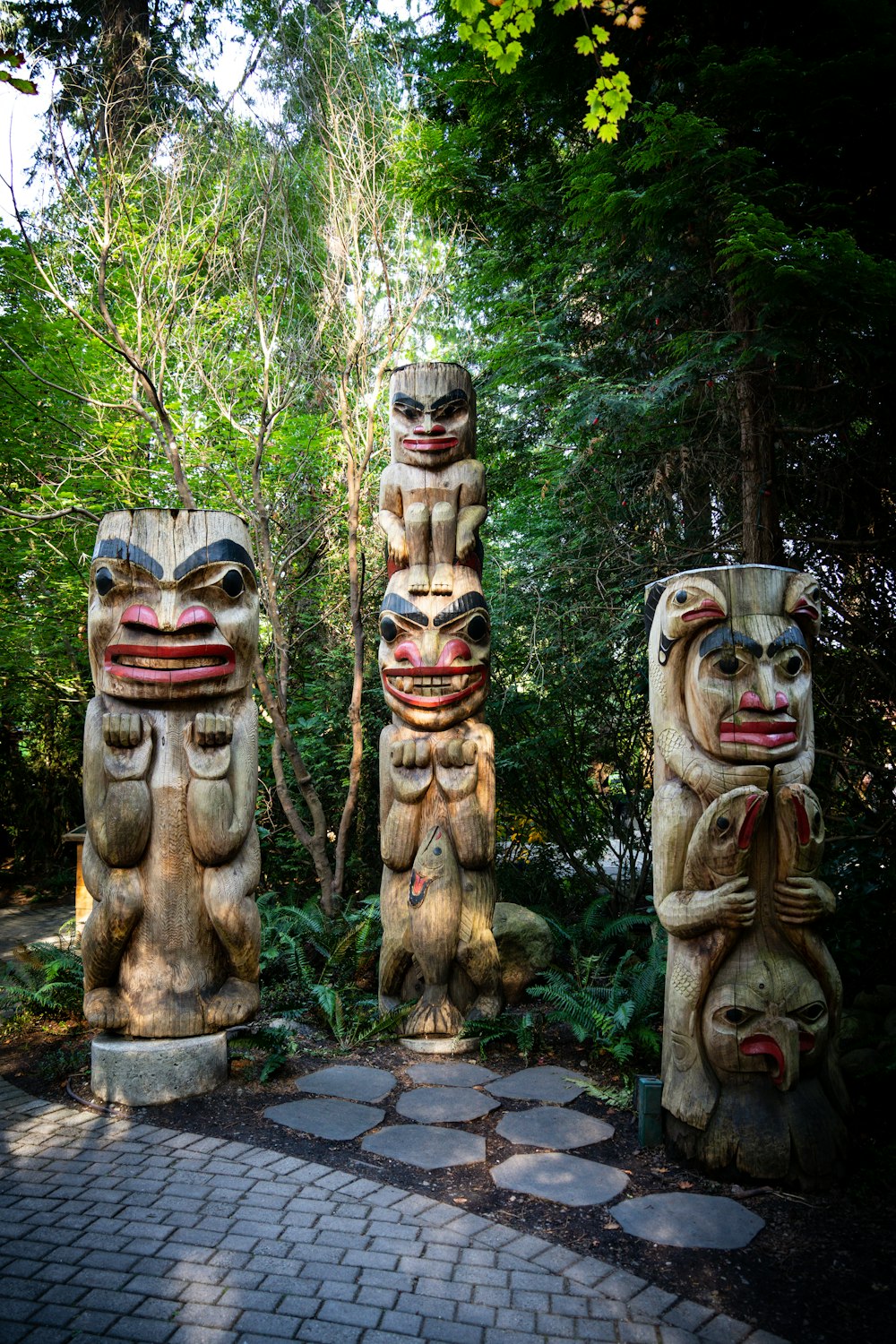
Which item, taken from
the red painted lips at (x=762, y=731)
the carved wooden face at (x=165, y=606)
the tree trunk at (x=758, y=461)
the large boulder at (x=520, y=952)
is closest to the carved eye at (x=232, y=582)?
the carved wooden face at (x=165, y=606)

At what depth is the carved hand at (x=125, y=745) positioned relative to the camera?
457 centimetres

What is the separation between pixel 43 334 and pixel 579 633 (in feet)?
23.7

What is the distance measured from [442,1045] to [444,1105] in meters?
0.84

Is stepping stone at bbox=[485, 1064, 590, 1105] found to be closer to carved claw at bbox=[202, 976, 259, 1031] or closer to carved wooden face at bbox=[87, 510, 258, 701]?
carved claw at bbox=[202, 976, 259, 1031]

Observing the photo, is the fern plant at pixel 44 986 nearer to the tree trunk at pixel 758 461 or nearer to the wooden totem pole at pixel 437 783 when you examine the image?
the wooden totem pole at pixel 437 783

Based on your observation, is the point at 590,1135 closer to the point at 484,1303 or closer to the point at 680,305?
the point at 484,1303

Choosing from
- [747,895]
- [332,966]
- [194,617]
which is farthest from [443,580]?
[747,895]

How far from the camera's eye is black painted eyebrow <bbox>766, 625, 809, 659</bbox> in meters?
3.77

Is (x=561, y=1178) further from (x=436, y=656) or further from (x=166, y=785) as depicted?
(x=436, y=656)

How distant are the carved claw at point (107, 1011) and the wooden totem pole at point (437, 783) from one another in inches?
66.8

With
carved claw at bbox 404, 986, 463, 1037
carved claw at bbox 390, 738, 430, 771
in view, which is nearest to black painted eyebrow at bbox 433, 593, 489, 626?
carved claw at bbox 390, 738, 430, 771

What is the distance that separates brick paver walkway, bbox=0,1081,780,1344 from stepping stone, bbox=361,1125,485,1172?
32 cm

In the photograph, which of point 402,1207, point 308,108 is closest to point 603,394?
point 402,1207

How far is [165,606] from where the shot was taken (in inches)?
179
